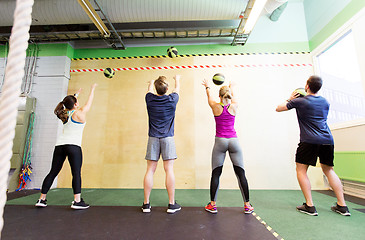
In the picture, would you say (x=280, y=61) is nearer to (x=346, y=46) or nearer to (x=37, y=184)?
(x=346, y=46)

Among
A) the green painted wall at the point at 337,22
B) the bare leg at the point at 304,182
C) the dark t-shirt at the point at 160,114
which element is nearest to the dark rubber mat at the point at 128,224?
the bare leg at the point at 304,182

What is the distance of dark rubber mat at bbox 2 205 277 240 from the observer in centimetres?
186

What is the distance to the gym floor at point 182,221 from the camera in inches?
73.8

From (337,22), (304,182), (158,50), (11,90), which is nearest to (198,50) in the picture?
(158,50)

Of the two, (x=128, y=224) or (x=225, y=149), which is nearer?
(x=128, y=224)

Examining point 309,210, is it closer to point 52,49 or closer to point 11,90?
point 11,90

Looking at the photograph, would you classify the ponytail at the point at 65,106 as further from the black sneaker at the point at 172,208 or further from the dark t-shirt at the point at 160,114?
the black sneaker at the point at 172,208

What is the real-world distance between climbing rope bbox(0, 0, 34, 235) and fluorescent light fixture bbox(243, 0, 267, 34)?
12.6ft

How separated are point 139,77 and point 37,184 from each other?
3.36 meters

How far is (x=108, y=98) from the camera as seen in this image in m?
4.69

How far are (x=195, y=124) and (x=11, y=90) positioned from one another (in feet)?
12.9

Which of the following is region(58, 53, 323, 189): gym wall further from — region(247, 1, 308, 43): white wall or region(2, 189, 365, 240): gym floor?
region(2, 189, 365, 240): gym floor

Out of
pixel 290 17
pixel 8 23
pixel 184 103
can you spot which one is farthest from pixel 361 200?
pixel 8 23

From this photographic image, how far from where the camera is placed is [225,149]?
2596 millimetres
